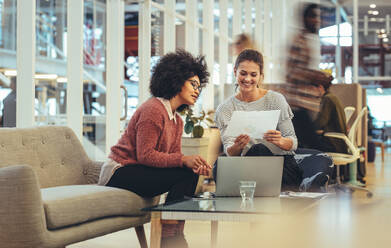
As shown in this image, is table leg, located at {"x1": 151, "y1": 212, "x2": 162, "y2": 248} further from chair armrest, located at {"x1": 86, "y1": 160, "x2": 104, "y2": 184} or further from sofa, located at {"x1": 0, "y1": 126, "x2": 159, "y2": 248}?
chair armrest, located at {"x1": 86, "y1": 160, "x2": 104, "y2": 184}

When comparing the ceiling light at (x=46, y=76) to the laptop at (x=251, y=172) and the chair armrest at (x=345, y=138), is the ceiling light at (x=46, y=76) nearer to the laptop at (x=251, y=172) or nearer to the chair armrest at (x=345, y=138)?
the laptop at (x=251, y=172)

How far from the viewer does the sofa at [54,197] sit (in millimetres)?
2252

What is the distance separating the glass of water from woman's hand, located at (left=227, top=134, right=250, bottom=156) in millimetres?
492

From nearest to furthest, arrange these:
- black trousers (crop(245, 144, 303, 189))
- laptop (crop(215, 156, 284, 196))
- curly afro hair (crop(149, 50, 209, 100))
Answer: laptop (crop(215, 156, 284, 196)) → black trousers (crop(245, 144, 303, 189)) → curly afro hair (crop(149, 50, 209, 100))

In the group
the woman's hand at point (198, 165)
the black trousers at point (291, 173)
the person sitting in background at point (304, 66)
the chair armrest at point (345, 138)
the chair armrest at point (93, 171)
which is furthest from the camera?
the chair armrest at point (345, 138)

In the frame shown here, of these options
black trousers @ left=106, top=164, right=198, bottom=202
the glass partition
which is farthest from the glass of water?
the glass partition

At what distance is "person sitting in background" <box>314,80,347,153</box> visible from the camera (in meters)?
5.17

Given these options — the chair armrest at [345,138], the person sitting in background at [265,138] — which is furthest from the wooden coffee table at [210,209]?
the chair armrest at [345,138]

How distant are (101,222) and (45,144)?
2.16 ft

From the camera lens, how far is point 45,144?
120 inches

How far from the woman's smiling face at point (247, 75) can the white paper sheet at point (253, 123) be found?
0.37 metres

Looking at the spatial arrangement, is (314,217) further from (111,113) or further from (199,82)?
(111,113)

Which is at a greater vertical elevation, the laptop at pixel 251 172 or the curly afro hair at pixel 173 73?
the curly afro hair at pixel 173 73

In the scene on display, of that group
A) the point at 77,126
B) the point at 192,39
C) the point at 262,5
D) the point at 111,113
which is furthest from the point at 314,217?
the point at 262,5
